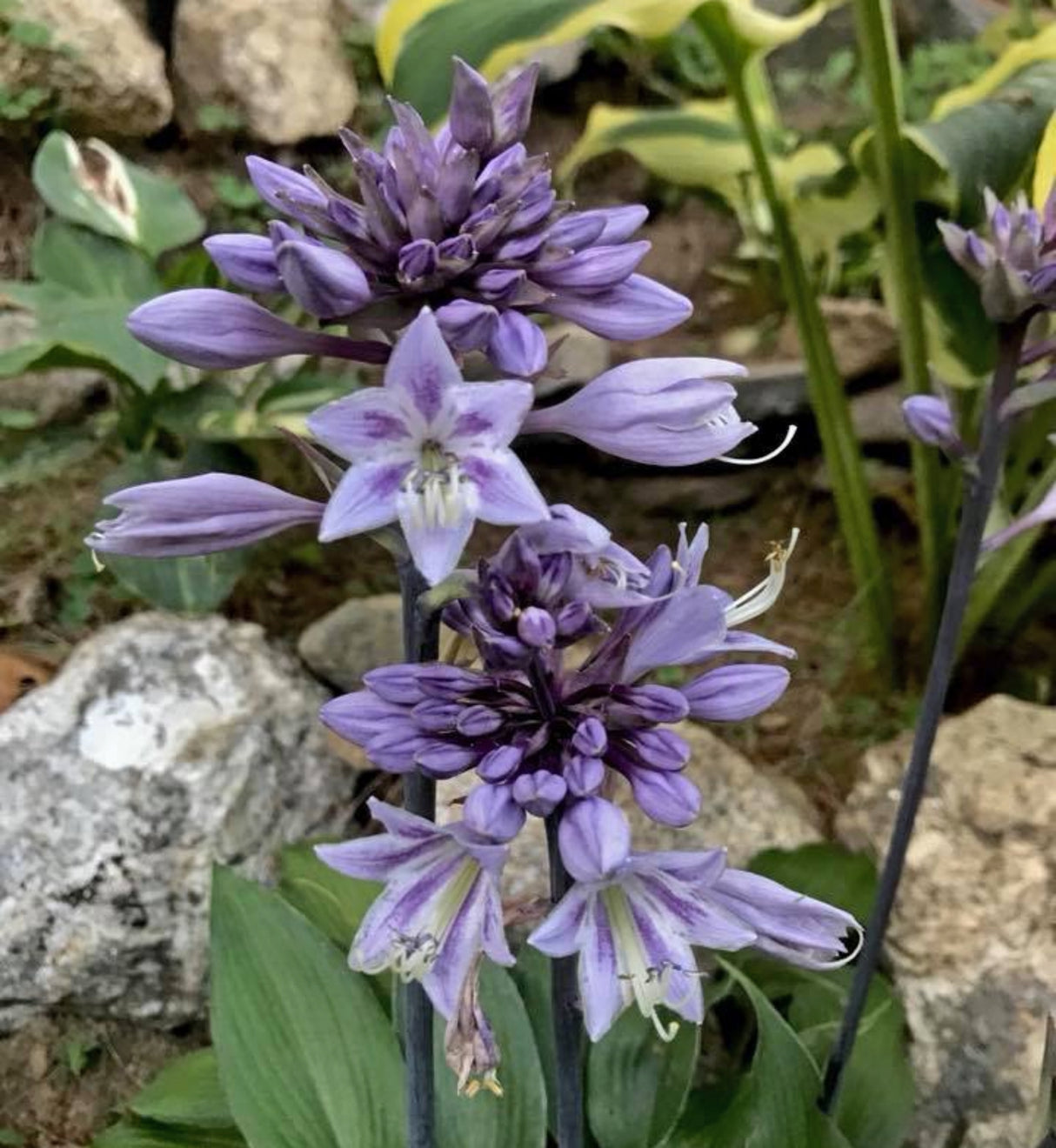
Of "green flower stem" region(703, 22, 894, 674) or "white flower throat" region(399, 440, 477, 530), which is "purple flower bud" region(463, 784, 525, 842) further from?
"green flower stem" region(703, 22, 894, 674)

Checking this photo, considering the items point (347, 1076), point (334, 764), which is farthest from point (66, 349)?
point (347, 1076)

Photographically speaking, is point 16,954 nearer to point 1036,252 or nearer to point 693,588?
point 693,588

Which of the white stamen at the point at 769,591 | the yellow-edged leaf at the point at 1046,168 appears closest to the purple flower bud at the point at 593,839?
the white stamen at the point at 769,591

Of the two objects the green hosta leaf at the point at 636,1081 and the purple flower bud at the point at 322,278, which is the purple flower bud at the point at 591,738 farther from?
the green hosta leaf at the point at 636,1081

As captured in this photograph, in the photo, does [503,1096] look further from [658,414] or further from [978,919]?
[658,414]

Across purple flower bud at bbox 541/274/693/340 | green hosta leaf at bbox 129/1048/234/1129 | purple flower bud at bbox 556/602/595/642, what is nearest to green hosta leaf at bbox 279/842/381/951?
green hosta leaf at bbox 129/1048/234/1129

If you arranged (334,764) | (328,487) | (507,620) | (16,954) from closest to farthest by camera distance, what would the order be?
(507,620) < (328,487) < (16,954) < (334,764)
